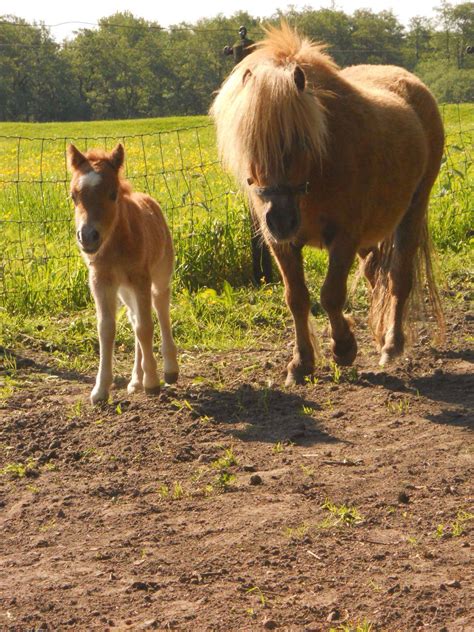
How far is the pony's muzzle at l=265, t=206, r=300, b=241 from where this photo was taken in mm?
5559

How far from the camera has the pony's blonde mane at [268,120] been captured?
5.54m

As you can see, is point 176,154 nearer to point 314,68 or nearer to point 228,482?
point 314,68

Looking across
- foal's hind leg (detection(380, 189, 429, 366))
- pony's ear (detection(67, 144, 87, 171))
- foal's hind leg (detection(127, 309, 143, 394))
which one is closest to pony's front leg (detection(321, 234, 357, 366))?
foal's hind leg (detection(380, 189, 429, 366))

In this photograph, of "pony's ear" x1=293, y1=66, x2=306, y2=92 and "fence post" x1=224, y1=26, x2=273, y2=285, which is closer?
"pony's ear" x1=293, y1=66, x2=306, y2=92

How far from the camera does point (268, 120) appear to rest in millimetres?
5523

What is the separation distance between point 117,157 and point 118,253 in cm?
58

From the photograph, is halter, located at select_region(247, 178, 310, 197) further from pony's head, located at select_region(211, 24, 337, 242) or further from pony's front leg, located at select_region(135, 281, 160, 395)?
pony's front leg, located at select_region(135, 281, 160, 395)

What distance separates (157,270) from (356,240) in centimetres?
136

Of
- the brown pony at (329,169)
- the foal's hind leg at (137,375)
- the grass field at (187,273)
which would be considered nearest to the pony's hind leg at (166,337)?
the foal's hind leg at (137,375)

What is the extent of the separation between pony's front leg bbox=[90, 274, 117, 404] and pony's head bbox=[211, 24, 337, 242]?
1063 mm

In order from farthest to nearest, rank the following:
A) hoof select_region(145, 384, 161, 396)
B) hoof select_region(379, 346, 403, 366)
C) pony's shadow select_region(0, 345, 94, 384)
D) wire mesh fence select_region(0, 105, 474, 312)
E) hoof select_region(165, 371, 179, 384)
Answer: wire mesh fence select_region(0, 105, 474, 312)
pony's shadow select_region(0, 345, 94, 384)
hoof select_region(379, 346, 403, 366)
hoof select_region(165, 371, 179, 384)
hoof select_region(145, 384, 161, 396)

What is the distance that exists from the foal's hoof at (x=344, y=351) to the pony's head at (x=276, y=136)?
0.97 meters

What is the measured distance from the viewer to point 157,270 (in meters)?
6.49

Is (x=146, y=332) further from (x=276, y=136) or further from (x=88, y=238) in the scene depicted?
(x=276, y=136)
